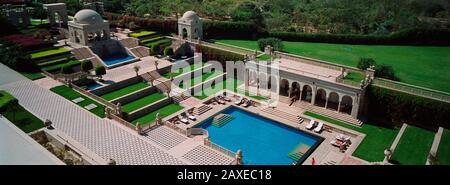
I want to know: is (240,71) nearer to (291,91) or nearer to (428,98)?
(291,91)

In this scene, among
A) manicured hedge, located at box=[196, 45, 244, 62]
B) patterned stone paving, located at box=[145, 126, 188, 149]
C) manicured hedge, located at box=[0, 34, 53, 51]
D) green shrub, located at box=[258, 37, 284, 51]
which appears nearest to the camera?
patterned stone paving, located at box=[145, 126, 188, 149]

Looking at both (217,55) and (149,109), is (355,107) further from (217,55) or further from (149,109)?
(149,109)

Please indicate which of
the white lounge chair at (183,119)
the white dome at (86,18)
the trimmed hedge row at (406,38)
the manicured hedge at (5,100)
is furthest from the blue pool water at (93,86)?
the trimmed hedge row at (406,38)

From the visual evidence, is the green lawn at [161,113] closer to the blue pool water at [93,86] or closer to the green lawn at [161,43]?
the blue pool water at [93,86]

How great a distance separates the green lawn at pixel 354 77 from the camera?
124 feet

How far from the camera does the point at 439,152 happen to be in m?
29.4

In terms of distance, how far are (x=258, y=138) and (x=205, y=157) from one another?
6575mm

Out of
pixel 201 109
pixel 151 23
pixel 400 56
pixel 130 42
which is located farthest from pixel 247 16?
pixel 201 109

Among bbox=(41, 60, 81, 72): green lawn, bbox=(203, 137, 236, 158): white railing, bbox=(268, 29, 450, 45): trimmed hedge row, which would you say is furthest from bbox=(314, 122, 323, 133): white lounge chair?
bbox=(41, 60, 81, 72): green lawn

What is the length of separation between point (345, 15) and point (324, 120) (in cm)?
3261

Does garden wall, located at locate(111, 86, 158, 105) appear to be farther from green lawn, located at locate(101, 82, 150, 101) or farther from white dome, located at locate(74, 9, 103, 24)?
white dome, located at locate(74, 9, 103, 24)

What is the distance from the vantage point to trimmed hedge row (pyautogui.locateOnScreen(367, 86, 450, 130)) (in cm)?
3366

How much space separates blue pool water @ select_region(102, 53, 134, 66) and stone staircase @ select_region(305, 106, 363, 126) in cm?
2992

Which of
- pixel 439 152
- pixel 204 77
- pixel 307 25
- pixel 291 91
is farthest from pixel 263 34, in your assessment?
pixel 439 152
